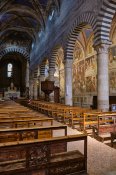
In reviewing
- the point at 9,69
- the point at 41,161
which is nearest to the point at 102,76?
the point at 41,161

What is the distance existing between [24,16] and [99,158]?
2763 cm

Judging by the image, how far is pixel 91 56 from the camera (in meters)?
19.5

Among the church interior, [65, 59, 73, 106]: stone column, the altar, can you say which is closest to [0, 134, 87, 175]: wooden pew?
the church interior

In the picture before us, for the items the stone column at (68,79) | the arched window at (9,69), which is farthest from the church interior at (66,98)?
the arched window at (9,69)

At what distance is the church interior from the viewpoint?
3.32 meters

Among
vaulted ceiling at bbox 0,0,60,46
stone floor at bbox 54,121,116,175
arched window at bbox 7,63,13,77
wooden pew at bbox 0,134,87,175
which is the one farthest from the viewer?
arched window at bbox 7,63,13,77

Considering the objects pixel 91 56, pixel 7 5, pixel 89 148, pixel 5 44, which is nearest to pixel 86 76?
pixel 91 56

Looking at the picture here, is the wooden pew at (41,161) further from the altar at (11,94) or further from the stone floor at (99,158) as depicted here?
the altar at (11,94)

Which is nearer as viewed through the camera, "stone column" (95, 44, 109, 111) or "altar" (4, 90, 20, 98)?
"stone column" (95, 44, 109, 111)

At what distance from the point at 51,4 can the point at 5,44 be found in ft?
62.3

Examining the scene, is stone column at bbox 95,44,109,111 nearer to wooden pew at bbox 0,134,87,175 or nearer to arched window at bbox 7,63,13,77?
wooden pew at bbox 0,134,87,175

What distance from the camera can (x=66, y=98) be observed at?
16.3 metres

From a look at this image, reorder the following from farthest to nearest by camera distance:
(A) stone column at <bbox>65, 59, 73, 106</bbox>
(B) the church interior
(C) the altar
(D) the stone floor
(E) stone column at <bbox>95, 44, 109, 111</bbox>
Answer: (C) the altar, (A) stone column at <bbox>65, 59, 73, 106</bbox>, (E) stone column at <bbox>95, 44, 109, 111</bbox>, (D) the stone floor, (B) the church interior

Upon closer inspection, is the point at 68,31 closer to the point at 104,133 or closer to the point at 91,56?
the point at 91,56
